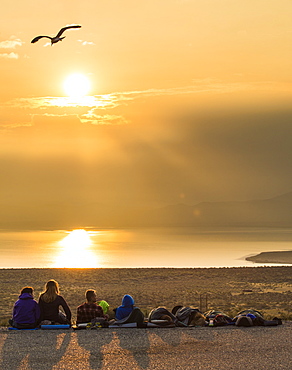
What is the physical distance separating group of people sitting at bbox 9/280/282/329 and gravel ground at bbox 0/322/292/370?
0.32 m

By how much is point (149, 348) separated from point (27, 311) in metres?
3.44

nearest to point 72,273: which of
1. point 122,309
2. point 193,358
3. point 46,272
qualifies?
point 46,272

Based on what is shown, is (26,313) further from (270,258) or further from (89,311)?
(270,258)

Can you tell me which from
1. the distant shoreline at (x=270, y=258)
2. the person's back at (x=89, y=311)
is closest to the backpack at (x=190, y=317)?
the person's back at (x=89, y=311)

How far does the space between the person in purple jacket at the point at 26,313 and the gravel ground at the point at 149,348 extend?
320 millimetres

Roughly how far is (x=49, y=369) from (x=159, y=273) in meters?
38.3

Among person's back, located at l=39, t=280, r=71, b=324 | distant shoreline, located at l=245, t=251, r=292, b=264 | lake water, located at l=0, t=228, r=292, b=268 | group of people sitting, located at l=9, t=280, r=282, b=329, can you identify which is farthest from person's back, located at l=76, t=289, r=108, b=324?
distant shoreline, located at l=245, t=251, r=292, b=264

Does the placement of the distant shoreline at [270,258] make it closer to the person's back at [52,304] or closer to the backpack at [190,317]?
the backpack at [190,317]

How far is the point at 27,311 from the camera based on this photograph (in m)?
13.7

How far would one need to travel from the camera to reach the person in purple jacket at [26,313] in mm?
13734

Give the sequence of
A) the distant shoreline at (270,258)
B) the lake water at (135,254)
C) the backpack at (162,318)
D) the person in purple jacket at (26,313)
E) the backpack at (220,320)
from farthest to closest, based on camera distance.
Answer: the distant shoreline at (270,258) → the lake water at (135,254) → the backpack at (220,320) → the backpack at (162,318) → the person in purple jacket at (26,313)

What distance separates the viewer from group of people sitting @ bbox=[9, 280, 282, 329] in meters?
13.8

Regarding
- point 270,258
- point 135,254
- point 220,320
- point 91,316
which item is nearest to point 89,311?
point 91,316

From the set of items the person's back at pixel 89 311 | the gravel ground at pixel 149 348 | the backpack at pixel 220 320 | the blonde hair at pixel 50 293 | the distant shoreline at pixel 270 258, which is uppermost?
the distant shoreline at pixel 270 258
